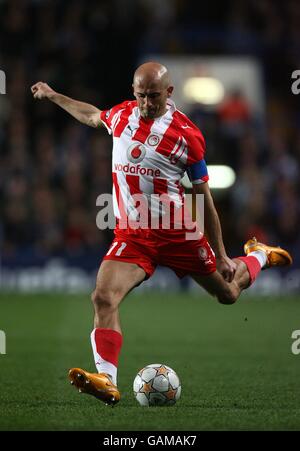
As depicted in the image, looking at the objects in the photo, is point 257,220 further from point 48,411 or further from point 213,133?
point 48,411

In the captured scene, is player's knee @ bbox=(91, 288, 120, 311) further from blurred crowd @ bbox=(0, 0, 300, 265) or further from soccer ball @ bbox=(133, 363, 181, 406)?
blurred crowd @ bbox=(0, 0, 300, 265)

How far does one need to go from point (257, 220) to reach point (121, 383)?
31.1 feet

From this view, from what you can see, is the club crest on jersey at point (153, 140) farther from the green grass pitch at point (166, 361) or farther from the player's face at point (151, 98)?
the green grass pitch at point (166, 361)

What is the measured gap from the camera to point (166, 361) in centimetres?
912

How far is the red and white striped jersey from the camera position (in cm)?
698

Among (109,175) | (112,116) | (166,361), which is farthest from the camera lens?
(109,175)

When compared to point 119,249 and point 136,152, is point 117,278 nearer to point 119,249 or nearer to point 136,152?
point 119,249

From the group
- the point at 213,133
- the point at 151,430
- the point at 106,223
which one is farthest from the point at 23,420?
the point at 213,133

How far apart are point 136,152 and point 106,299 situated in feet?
3.57

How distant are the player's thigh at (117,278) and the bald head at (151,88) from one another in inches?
42.6

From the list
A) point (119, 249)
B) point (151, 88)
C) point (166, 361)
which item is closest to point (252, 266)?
point (166, 361)

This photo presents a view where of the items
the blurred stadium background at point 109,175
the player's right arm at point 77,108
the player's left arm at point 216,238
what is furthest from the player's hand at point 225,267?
the player's right arm at point 77,108

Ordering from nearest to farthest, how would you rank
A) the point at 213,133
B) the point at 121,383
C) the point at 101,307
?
the point at 101,307 → the point at 121,383 → the point at 213,133

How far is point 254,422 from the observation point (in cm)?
599
